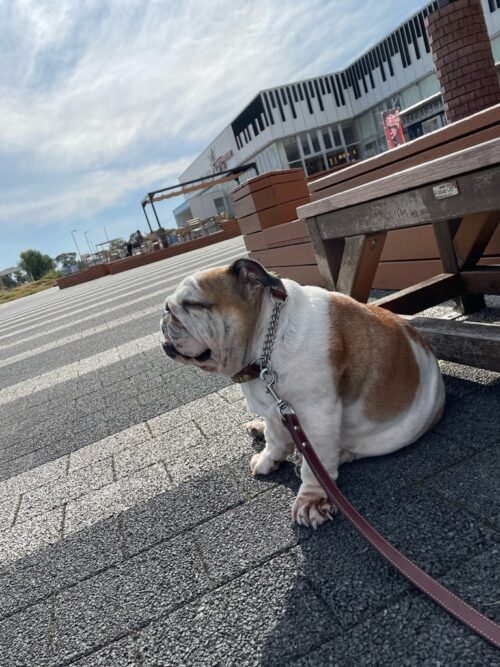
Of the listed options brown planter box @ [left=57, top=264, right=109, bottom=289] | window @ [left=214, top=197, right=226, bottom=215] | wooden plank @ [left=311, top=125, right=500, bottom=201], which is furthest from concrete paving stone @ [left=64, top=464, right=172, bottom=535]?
window @ [left=214, top=197, right=226, bottom=215]

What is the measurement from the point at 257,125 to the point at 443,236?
144 feet

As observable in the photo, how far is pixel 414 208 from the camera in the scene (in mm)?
2473

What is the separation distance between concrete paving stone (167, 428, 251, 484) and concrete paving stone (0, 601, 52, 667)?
0.91 metres

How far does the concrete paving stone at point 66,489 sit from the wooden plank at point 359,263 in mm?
1905

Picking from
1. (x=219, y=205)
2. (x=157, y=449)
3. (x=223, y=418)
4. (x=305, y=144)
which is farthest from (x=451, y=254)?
(x=219, y=205)

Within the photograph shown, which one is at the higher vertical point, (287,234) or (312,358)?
(287,234)

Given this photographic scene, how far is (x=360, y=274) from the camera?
3.23 metres

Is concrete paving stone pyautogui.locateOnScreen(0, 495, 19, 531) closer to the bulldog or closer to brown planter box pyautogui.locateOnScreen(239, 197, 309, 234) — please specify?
the bulldog

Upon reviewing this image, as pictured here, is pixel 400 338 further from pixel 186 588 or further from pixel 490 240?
pixel 490 240

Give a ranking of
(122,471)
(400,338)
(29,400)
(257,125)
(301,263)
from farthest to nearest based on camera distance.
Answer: (257,125) < (301,263) < (29,400) < (122,471) < (400,338)

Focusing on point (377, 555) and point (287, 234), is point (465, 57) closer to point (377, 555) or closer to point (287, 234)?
point (287, 234)

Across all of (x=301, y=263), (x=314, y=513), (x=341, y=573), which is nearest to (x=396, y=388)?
(x=314, y=513)

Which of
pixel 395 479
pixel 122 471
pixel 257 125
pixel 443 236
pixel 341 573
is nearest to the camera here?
pixel 341 573

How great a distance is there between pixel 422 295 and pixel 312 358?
1739mm
